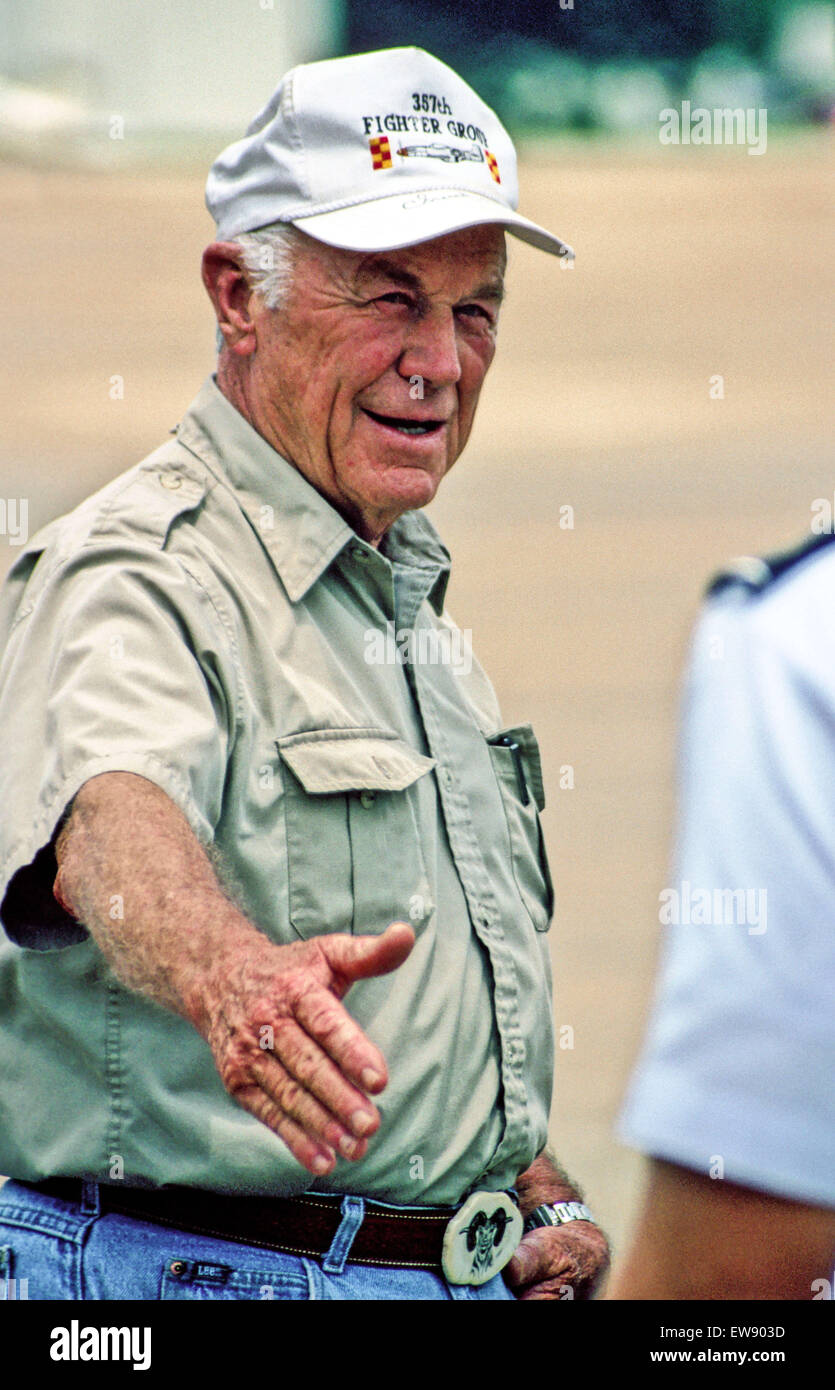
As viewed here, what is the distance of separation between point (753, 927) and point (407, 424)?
55.5 inches

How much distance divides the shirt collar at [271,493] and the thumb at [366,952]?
72 centimetres

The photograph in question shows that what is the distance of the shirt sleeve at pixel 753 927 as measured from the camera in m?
1.07

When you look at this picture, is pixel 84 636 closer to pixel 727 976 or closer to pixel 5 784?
pixel 5 784

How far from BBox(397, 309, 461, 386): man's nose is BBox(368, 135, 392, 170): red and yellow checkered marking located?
193 mm

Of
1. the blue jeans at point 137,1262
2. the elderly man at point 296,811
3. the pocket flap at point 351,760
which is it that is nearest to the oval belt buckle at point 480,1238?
the elderly man at point 296,811

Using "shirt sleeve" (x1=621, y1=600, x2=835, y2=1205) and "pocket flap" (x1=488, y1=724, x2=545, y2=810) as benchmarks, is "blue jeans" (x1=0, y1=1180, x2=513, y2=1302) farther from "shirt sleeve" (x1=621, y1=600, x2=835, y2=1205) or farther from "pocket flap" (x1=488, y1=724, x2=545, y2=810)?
"shirt sleeve" (x1=621, y1=600, x2=835, y2=1205)

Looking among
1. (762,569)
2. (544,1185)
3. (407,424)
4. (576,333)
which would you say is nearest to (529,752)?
(407,424)

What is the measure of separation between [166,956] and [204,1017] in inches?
3.0

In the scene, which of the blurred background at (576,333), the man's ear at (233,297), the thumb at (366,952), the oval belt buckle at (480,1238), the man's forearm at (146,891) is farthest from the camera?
the blurred background at (576,333)

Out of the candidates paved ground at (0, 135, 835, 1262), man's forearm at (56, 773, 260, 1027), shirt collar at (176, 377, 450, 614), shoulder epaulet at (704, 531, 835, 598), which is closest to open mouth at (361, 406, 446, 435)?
shirt collar at (176, 377, 450, 614)

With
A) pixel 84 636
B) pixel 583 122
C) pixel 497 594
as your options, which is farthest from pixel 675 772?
pixel 583 122

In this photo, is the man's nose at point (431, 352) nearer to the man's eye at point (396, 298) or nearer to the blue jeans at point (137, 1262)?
the man's eye at point (396, 298)

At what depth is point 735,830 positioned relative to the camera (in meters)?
1.10

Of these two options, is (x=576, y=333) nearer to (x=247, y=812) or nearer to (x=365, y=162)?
(x=365, y=162)
